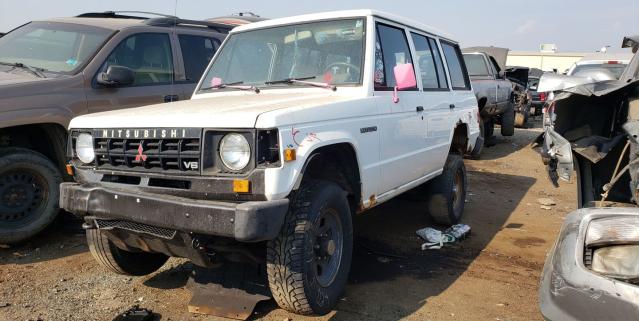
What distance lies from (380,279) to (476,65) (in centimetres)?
829

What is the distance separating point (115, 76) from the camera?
4.50 metres

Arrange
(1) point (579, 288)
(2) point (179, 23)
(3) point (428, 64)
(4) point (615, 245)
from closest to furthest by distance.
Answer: (1) point (579, 288)
(4) point (615, 245)
(3) point (428, 64)
(2) point (179, 23)

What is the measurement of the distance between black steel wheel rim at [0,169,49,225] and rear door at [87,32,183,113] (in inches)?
31.3

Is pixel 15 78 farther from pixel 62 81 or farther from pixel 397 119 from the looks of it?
pixel 397 119

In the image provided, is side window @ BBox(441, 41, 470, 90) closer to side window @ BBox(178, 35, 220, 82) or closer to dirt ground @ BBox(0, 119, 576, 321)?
dirt ground @ BBox(0, 119, 576, 321)

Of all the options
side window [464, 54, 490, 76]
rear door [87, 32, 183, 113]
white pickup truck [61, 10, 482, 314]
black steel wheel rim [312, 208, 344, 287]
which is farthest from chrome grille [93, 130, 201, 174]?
side window [464, 54, 490, 76]

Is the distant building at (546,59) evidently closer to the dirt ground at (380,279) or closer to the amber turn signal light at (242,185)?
the dirt ground at (380,279)

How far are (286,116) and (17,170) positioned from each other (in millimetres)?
2740

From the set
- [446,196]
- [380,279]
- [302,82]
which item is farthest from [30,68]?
[446,196]

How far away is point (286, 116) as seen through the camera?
267cm

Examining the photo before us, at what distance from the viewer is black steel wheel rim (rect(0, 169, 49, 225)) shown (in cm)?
408

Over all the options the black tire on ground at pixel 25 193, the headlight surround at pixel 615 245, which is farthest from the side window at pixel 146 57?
the headlight surround at pixel 615 245

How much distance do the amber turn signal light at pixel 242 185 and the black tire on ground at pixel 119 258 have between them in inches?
48.6

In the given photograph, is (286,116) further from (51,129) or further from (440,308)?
(51,129)
